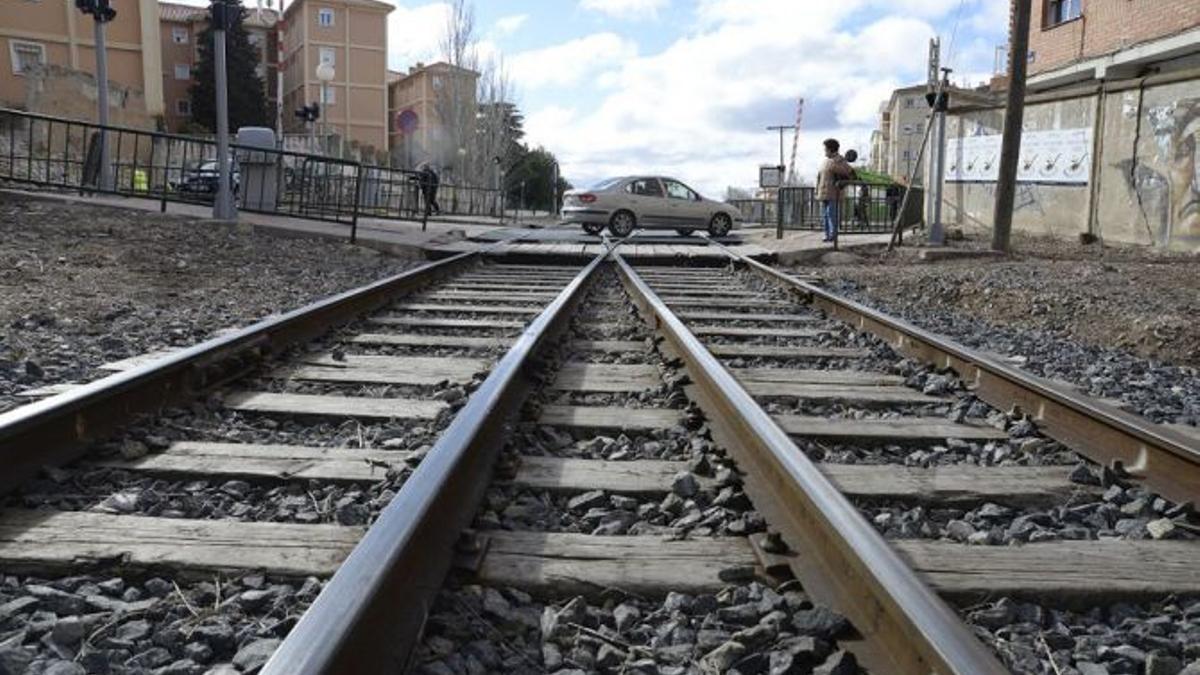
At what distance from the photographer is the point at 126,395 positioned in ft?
11.8

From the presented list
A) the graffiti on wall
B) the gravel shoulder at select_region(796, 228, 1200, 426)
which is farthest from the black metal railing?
the gravel shoulder at select_region(796, 228, 1200, 426)

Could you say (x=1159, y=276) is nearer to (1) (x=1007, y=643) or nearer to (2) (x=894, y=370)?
(2) (x=894, y=370)

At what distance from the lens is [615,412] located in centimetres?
401

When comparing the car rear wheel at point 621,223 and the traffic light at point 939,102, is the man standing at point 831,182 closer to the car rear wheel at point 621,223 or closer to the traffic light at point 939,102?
the traffic light at point 939,102

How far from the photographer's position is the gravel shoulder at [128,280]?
17.0ft

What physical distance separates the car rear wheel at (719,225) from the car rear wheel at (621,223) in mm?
2032

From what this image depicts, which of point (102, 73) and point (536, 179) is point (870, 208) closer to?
point (102, 73)

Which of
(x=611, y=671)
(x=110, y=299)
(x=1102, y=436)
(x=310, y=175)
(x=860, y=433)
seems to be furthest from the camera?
(x=310, y=175)

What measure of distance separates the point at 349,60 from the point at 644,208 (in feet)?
207

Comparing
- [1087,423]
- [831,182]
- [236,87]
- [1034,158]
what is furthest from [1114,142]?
[236,87]

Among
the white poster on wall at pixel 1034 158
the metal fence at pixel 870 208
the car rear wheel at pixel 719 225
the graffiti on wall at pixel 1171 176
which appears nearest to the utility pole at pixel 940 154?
the white poster on wall at pixel 1034 158

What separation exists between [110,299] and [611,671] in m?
6.26

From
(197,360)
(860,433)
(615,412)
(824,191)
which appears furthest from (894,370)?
(824,191)

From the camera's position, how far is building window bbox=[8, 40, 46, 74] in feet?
152
